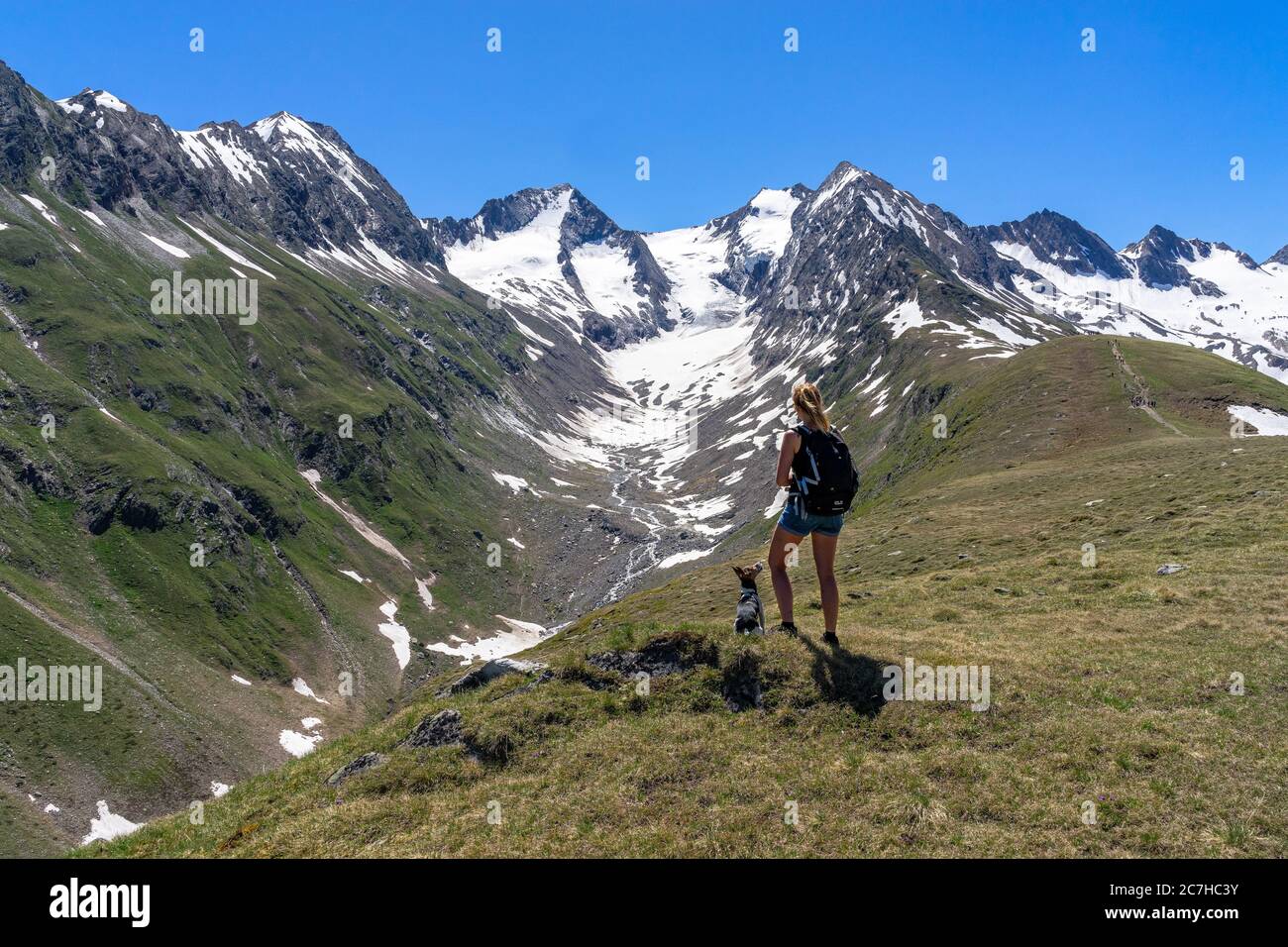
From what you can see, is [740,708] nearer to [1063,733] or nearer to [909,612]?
[1063,733]

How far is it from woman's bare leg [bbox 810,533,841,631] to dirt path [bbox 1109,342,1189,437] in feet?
217

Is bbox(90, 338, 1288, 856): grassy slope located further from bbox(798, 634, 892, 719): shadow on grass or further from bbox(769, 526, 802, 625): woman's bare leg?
bbox(769, 526, 802, 625): woman's bare leg

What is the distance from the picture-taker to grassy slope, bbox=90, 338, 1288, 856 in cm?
1091

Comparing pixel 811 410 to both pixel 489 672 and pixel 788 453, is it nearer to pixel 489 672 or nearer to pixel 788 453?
pixel 788 453

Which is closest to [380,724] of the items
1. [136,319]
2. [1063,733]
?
[1063,733]

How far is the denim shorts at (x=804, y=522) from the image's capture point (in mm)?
15273

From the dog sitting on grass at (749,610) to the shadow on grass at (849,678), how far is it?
4.23 ft

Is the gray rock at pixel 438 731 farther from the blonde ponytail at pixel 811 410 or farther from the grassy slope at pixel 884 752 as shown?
the blonde ponytail at pixel 811 410

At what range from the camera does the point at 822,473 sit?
48.8 ft

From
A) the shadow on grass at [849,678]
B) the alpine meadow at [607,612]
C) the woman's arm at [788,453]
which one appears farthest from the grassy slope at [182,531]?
the woman's arm at [788,453]

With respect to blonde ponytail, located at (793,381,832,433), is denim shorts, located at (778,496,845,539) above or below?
below

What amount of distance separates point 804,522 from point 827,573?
1366mm

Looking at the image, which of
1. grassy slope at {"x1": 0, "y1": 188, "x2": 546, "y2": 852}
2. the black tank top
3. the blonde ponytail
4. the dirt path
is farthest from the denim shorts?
grassy slope at {"x1": 0, "y1": 188, "x2": 546, "y2": 852}
